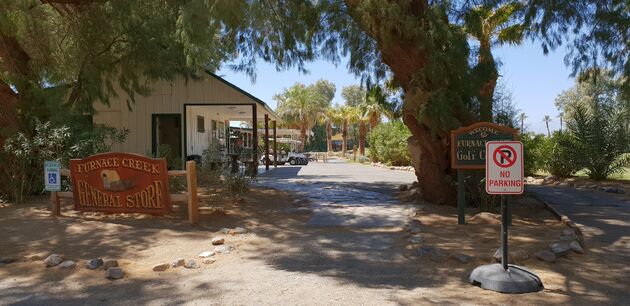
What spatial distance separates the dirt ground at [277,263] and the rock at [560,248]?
11cm

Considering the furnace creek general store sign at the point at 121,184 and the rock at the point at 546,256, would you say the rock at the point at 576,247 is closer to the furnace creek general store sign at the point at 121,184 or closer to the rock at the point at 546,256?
the rock at the point at 546,256

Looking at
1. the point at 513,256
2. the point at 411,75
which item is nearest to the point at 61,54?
the point at 411,75

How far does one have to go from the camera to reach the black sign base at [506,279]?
5203 mm

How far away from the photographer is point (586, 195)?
12938 mm

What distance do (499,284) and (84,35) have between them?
1087 cm

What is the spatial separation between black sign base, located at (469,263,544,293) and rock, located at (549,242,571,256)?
124 centimetres

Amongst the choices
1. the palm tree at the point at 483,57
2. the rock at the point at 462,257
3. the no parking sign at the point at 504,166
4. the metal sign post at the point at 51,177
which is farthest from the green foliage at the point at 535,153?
the metal sign post at the point at 51,177

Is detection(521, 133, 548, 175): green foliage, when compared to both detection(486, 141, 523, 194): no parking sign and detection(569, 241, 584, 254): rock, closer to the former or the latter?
detection(569, 241, 584, 254): rock

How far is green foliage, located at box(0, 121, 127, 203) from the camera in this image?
34.6ft

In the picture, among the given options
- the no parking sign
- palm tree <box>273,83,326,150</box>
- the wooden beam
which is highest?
palm tree <box>273,83,326,150</box>

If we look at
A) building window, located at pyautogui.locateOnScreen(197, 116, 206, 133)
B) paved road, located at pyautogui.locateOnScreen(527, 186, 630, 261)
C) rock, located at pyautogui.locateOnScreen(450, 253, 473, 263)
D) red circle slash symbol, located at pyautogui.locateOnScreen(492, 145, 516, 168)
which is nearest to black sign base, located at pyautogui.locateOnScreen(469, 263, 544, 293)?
rock, located at pyautogui.locateOnScreen(450, 253, 473, 263)

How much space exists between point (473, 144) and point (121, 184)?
19.9 feet

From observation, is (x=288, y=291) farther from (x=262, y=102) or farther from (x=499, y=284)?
(x=262, y=102)

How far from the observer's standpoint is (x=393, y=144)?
28.9 meters
